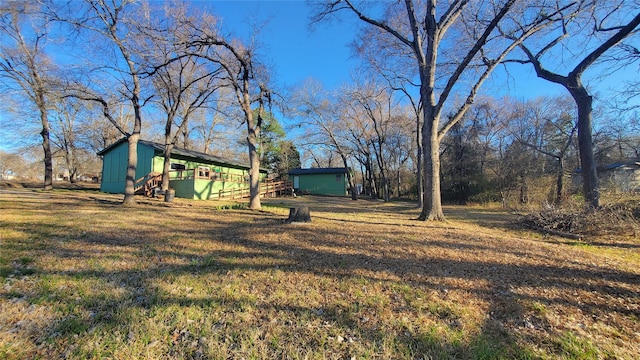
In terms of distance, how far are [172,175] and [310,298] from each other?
1973 centimetres

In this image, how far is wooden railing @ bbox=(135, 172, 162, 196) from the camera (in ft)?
60.1

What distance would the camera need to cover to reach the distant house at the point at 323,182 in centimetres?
3281

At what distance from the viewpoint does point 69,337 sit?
236 centimetres

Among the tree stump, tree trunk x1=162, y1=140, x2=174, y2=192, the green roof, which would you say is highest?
the green roof

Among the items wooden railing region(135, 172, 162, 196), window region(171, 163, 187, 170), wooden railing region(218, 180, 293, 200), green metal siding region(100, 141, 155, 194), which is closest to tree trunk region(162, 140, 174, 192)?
wooden railing region(135, 172, 162, 196)

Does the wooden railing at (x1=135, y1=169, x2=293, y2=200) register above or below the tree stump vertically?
above

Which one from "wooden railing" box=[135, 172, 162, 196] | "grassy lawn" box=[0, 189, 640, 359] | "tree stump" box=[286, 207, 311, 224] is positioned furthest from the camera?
"wooden railing" box=[135, 172, 162, 196]

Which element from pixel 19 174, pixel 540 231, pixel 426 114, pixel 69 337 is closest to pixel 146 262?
pixel 69 337

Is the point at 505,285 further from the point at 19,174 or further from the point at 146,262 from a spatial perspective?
the point at 19,174

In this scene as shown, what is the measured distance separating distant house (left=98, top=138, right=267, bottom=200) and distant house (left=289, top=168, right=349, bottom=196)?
494 inches

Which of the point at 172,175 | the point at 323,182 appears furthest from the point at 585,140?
the point at 323,182

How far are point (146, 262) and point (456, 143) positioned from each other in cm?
2384

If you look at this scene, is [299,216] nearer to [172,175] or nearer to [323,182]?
[172,175]

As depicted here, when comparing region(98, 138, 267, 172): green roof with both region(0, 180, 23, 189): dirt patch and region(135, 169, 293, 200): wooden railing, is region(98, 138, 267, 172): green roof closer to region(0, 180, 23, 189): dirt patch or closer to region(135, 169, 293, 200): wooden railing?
region(135, 169, 293, 200): wooden railing
